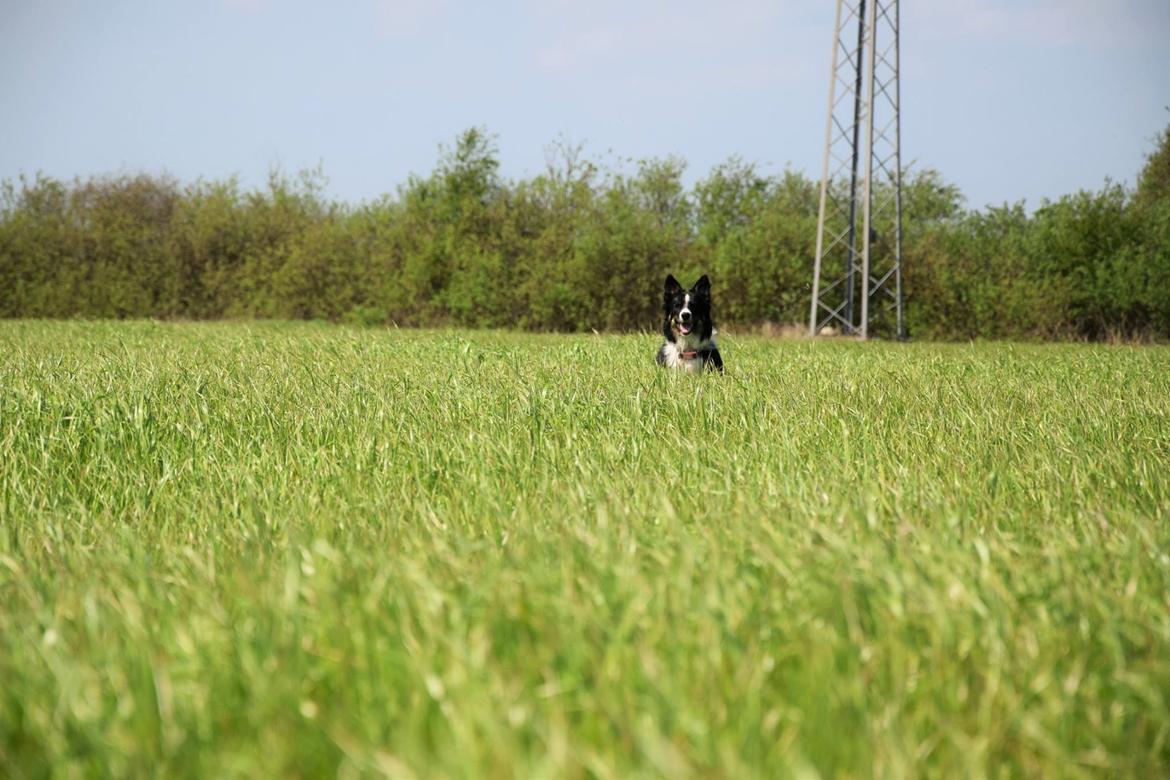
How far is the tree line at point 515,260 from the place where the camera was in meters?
22.8

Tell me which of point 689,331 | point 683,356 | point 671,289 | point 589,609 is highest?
point 671,289

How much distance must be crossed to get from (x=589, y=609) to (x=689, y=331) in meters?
7.15

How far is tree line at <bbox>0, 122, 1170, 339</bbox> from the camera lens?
22.8 m

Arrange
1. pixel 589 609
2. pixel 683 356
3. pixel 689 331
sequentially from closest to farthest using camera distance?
pixel 589 609, pixel 683 356, pixel 689 331

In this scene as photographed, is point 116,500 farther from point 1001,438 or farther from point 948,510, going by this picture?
point 1001,438

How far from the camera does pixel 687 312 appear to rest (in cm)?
877

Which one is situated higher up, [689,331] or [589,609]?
[689,331]

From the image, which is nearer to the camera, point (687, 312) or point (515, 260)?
point (687, 312)

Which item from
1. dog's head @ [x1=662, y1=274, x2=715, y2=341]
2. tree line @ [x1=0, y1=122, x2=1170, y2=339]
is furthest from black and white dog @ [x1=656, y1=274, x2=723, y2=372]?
tree line @ [x1=0, y1=122, x2=1170, y2=339]

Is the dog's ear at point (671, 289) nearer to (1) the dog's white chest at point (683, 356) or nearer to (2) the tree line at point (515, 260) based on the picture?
(1) the dog's white chest at point (683, 356)

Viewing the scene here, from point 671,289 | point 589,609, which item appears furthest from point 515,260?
point 589,609

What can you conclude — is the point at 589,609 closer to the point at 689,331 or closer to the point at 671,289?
the point at 689,331

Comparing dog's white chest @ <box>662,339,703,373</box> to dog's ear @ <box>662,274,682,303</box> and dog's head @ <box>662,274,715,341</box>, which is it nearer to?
dog's head @ <box>662,274,715,341</box>

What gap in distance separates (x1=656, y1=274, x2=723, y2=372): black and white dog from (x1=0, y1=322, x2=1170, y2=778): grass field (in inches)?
154
